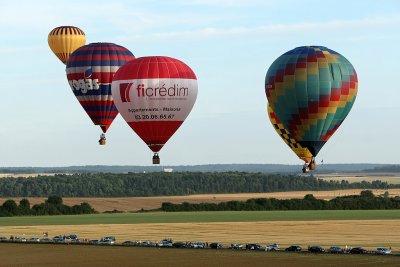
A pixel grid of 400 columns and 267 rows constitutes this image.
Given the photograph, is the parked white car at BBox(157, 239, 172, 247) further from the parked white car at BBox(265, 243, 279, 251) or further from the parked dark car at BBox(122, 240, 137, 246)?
the parked white car at BBox(265, 243, 279, 251)

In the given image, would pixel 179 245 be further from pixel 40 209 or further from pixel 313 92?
pixel 40 209

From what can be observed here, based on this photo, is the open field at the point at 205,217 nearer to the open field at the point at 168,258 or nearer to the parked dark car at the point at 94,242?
the parked dark car at the point at 94,242

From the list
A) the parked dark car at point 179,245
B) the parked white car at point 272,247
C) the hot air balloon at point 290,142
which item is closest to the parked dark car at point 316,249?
the parked white car at point 272,247

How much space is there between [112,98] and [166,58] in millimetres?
9287

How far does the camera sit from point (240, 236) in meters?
100

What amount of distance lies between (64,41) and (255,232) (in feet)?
108

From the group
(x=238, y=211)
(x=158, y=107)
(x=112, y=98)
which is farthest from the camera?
(x=238, y=211)

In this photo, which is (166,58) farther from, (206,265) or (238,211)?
(238,211)

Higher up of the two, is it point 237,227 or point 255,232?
point 237,227

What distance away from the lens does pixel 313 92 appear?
98.2m

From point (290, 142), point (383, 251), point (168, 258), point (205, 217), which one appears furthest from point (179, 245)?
point (205, 217)

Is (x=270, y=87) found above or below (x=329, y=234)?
above

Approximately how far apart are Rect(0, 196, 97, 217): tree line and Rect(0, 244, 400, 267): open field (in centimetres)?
6073

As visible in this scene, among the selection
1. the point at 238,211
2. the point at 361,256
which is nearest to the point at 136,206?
the point at 238,211
